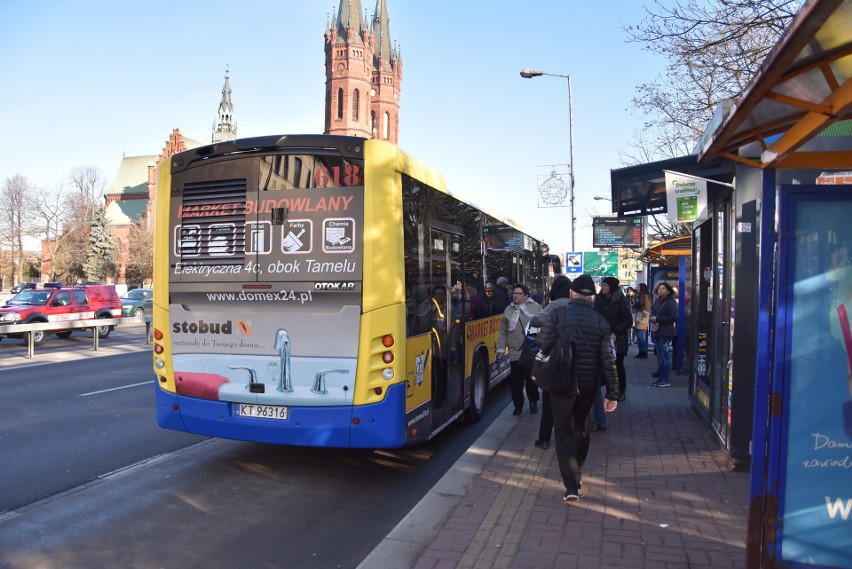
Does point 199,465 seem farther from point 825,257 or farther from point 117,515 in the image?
point 825,257

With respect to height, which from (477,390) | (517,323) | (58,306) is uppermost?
(517,323)

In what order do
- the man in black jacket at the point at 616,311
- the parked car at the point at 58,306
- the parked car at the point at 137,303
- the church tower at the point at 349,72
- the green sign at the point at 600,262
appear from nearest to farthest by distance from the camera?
1. the man in black jacket at the point at 616,311
2. the parked car at the point at 58,306
3. the green sign at the point at 600,262
4. the parked car at the point at 137,303
5. the church tower at the point at 349,72

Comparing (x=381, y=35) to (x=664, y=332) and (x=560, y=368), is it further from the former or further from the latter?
(x=560, y=368)

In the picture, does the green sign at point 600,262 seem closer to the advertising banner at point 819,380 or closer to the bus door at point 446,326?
the bus door at point 446,326

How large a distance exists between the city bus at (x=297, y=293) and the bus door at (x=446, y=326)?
14 cm

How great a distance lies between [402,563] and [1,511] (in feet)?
11.9

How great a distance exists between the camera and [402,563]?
14.5 feet

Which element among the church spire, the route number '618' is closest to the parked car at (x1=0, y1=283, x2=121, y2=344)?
the route number '618'

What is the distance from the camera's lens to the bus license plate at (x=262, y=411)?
6.32 metres

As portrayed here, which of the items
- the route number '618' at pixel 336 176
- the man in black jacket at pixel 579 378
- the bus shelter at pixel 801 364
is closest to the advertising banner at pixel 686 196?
the man in black jacket at pixel 579 378

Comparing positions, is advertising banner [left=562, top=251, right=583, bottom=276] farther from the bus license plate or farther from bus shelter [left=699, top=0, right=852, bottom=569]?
bus shelter [left=699, top=0, right=852, bottom=569]

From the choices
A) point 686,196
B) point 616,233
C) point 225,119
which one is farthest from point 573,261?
point 225,119

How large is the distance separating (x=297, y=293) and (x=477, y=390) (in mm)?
3885

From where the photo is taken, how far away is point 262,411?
21.0 feet
